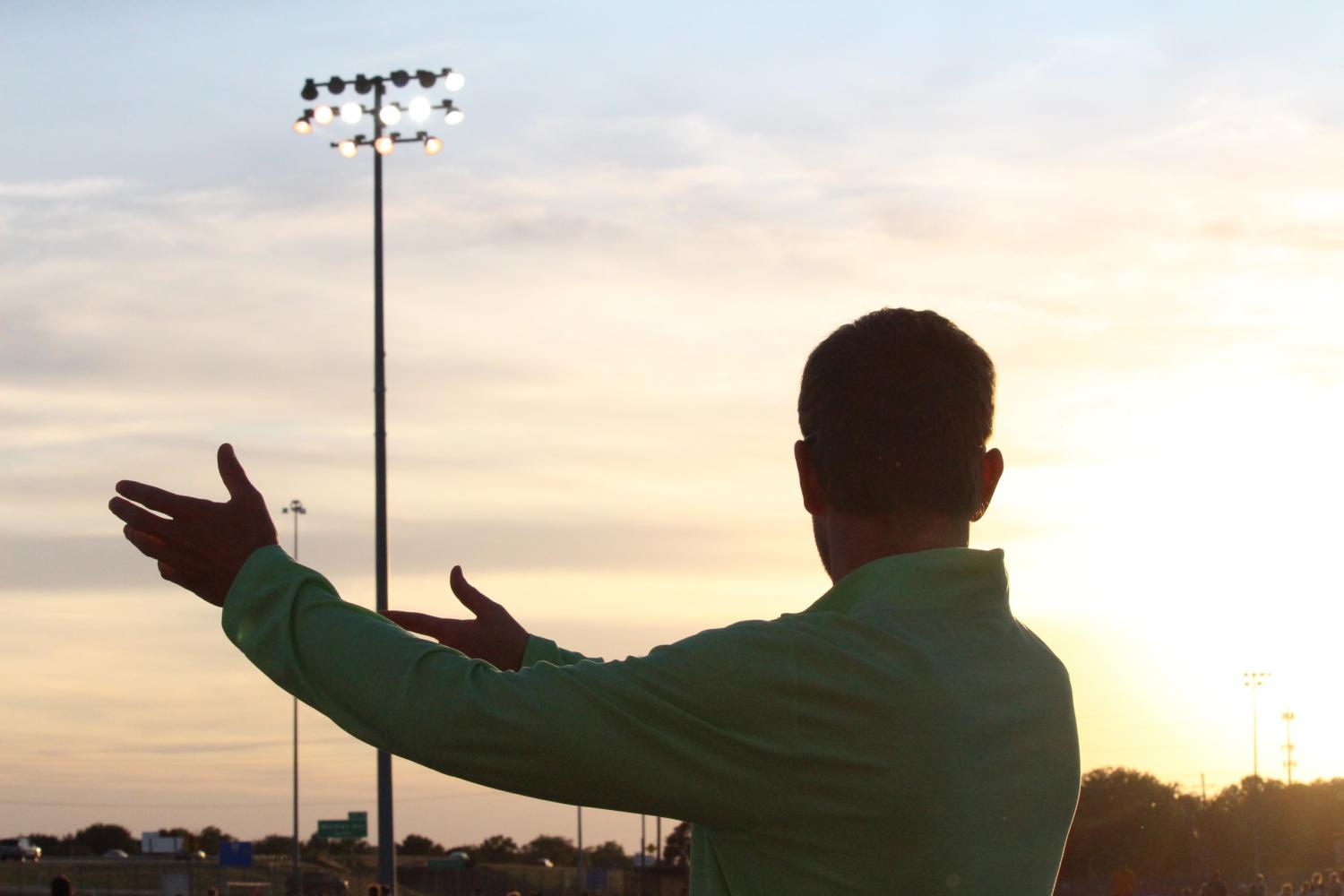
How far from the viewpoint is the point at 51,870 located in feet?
307

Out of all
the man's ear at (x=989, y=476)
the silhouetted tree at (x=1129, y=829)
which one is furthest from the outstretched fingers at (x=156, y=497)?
the silhouetted tree at (x=1129, y=829)

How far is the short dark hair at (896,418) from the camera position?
2.29m

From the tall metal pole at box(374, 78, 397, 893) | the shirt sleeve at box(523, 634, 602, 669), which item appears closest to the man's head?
the shirt sleeve at box(523, 634, 602, 669)

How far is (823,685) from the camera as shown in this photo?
2051 millimetres

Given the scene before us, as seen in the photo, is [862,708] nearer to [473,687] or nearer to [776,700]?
[776,700]

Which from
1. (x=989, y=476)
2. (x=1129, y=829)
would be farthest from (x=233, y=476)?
(x=1129, y=829)

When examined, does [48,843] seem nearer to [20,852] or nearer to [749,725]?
[20,852]

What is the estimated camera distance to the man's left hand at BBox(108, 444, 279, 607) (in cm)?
217

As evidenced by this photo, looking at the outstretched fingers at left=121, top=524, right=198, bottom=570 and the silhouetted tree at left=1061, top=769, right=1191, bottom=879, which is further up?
the outstretched fingers at left=121, top=524, right=198, bottom=570

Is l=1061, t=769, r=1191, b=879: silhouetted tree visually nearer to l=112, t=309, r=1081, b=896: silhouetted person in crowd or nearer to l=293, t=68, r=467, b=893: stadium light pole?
l=293, t=68, r=467, b=893: stadium light pole

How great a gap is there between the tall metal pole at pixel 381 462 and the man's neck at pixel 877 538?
68.0 ft

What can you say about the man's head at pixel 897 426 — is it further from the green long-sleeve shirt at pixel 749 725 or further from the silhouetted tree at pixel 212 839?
the silhouetted tree at pixel 212 839

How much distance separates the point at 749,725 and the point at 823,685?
10cm

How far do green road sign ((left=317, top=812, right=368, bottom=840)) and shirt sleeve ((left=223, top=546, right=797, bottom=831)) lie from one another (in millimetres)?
49832
